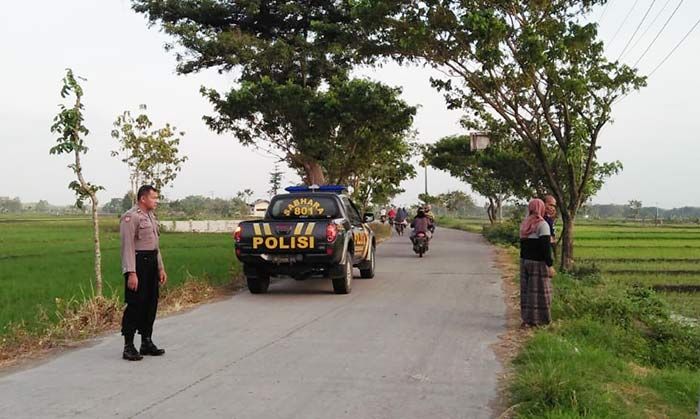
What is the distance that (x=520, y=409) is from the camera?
4793 millimetres

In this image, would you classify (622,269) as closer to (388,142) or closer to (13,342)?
(388,142)

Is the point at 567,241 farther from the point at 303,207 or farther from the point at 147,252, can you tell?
the point at 147,252

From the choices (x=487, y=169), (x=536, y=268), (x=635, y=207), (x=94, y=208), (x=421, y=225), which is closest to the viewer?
(x=536, y=268)

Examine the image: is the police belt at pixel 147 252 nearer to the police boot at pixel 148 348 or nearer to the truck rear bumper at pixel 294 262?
the police boot at pixel 148 348

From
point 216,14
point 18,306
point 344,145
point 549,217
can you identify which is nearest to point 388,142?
point 344,145

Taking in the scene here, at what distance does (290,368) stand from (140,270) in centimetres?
188

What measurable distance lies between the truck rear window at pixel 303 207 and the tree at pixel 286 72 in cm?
809

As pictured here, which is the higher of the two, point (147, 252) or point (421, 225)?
point (421, 225)

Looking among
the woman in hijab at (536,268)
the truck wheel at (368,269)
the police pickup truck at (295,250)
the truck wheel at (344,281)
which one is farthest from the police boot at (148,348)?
the truck wheel at (368,269)

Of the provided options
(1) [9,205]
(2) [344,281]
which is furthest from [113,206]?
(2) [344,281]

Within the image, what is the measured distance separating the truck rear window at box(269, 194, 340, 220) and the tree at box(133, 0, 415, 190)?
319 inches

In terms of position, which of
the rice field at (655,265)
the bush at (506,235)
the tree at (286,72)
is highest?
the tree at (286,72)

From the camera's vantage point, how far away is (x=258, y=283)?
37.9 ft

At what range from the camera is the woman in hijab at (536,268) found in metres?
8.00
